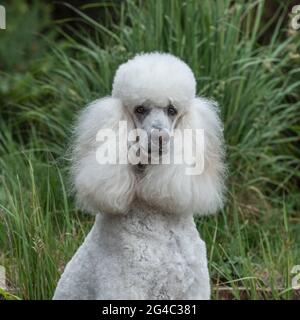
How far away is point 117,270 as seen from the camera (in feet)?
8.81

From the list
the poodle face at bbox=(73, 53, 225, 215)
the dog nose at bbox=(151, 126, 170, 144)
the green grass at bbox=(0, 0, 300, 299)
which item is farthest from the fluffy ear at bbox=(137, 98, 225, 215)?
the green grass at bbox=(0, 0, 300, 299)

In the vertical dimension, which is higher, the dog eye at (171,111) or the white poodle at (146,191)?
the dog eye at (171,111)

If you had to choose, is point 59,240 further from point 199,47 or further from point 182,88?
point 199,47

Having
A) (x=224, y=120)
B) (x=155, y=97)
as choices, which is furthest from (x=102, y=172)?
(x=224, y=120)

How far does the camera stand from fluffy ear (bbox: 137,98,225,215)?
264cm

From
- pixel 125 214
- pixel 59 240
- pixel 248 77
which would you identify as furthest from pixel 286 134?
pixel 125 214

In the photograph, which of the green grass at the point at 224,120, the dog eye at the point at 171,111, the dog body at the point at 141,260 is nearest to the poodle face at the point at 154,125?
the dog eye at the point at 171,111

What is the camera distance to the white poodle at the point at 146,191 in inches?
103

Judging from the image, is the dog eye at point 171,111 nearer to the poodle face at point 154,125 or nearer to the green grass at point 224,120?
the poodle face at point 154,125

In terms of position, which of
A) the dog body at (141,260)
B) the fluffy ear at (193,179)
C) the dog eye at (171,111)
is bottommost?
the dog body at (141,260)

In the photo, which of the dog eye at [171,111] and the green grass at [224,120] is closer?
the dog eye at [171,111]

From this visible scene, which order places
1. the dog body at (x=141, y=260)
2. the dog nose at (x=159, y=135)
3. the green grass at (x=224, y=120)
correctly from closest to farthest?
1. the dog nose at (x=159, y=135)
2. the dog body at (x=141, y=260)
3. the green grass at (x=224, y=120)

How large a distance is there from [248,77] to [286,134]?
841 mm

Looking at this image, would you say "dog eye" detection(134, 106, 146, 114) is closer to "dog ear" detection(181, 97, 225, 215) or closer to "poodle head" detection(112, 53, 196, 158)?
"poodle head" detection(112, 53, 196, 158)
